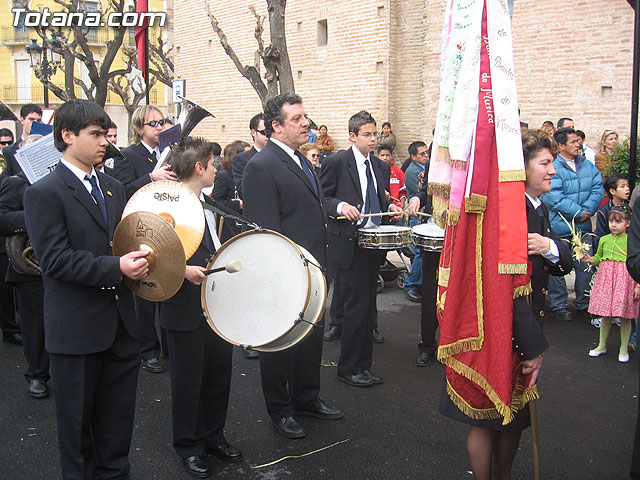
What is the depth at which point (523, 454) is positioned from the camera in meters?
4.16

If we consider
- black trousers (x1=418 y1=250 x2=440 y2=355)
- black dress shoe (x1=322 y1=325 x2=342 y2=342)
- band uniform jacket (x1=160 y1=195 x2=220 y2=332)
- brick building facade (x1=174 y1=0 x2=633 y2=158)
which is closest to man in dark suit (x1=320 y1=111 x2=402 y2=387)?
black trousers (x1=418 y1=250 x2=440 y2=355)

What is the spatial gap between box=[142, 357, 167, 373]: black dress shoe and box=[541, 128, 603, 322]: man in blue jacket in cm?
456

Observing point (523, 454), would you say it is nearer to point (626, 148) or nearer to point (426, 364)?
point (426, 364)

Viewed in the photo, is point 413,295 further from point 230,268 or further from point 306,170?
point 230,268

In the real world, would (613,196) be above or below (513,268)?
above

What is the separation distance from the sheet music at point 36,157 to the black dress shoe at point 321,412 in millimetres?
2542

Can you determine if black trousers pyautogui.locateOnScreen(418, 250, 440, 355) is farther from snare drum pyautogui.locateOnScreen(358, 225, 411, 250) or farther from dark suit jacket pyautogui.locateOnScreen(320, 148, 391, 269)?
dark suit jacket pyautogui.locateOnScreen(320, 148, 391, 269)

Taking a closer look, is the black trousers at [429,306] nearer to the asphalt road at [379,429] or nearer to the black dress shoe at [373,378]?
the asphalt road at [379,429]

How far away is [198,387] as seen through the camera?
390 centimetres

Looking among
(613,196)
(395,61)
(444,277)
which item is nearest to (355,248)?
(444,277)

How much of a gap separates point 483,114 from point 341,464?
2431mm

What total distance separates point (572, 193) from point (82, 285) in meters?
6.06

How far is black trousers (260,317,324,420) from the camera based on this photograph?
4.46 meters

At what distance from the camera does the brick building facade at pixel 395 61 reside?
11.2 meters
